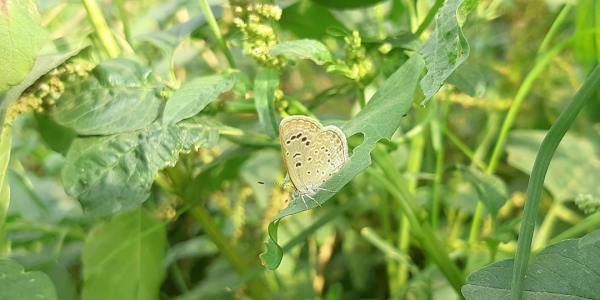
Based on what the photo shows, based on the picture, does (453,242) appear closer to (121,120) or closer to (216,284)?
(216,284)

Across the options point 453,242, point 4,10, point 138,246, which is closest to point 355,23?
point 453,242

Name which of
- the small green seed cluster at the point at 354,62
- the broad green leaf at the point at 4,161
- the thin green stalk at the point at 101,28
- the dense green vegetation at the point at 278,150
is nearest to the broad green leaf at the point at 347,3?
the dense green vegetation at the point at 278,150

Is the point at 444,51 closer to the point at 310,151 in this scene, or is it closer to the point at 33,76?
the point at 310,151

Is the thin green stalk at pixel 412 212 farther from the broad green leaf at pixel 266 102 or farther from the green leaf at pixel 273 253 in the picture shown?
the green leaf at pixel 273 253

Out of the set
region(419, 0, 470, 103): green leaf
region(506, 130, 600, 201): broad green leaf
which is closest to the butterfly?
region(419, 0, 470, 103): green leaf

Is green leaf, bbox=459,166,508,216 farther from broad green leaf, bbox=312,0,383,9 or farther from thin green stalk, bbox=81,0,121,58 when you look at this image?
thin green stalk, bbox=81,0,121,58

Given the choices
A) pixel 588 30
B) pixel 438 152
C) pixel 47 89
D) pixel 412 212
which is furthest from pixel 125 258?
pixel 588 30
